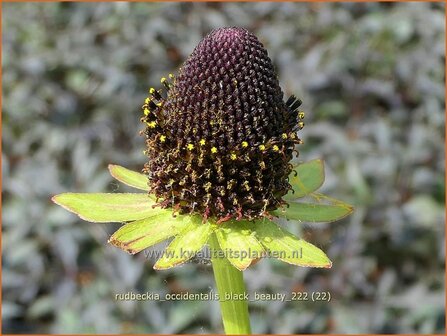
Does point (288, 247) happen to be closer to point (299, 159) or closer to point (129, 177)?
point (129, 177)

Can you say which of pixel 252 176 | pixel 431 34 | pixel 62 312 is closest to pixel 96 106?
pixel 62 312

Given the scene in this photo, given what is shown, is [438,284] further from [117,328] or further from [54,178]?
[54,178]

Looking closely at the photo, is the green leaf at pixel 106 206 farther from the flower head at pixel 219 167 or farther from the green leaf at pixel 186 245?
the green leaf at pixel 186 245

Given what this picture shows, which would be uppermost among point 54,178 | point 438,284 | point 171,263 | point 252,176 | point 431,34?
point 431,34

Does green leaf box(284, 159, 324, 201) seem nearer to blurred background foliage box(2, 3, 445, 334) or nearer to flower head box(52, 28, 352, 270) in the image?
flower head box(52, 28, 352, 270)

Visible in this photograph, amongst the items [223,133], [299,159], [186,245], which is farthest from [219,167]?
[299,159]

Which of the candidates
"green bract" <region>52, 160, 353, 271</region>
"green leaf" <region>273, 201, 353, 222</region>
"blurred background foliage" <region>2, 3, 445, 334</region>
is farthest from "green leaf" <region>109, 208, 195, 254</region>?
"blurred background foliage" <region>2, 3, 445, 334</region>
